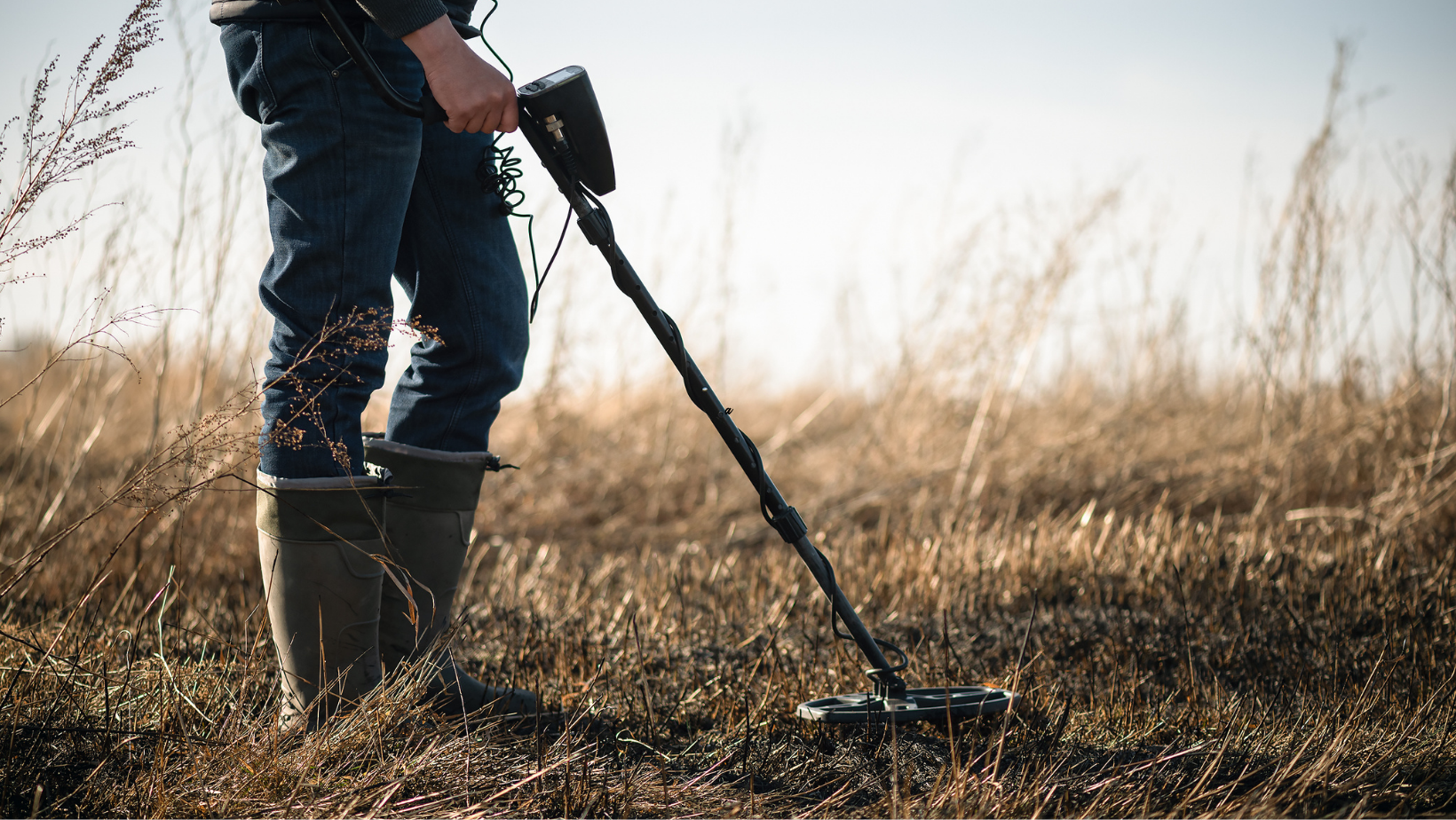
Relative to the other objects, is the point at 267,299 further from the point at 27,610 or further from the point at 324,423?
the point at 27,610

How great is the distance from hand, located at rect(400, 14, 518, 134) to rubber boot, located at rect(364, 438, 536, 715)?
1.97 ft

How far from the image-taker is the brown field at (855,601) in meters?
1.28

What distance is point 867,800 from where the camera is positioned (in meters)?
1.33

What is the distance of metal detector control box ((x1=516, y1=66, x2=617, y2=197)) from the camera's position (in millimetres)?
1428

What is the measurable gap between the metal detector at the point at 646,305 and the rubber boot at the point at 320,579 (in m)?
0.54

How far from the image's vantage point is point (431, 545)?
1655mm

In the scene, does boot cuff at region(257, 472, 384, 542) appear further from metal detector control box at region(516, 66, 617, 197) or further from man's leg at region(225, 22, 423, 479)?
metal detector control box at region(516, 66, 617, 197)

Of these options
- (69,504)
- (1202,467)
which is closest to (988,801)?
(69,504)

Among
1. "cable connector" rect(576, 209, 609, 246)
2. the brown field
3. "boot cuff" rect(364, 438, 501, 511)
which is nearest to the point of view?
the brown field

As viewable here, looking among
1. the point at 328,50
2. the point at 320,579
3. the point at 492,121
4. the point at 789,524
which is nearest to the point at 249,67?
the point at 328,50

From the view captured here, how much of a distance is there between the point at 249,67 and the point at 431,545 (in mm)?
836

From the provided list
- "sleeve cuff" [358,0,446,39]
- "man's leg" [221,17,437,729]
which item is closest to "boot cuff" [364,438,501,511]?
"man's leg" [221,17,437,729]

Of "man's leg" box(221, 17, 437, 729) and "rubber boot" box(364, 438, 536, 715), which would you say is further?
"rubber boot" box(364, 438, 536, 715)

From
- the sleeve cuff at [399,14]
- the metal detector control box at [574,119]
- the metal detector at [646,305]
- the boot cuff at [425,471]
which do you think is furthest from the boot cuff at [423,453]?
the sleeve cuff at [399,14]
